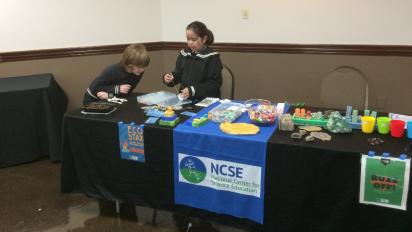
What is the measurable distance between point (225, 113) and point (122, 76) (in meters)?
0.92

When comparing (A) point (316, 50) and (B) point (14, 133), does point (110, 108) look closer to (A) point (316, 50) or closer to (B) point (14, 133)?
(B) point (14, 133)

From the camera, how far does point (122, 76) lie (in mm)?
2545

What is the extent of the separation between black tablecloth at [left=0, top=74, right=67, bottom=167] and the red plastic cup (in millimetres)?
2513

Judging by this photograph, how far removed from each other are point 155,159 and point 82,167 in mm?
570

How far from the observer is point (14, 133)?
2.98 m

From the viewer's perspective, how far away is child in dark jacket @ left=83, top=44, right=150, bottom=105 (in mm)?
2418

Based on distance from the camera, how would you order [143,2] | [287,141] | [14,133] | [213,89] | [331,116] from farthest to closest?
1. [143,2]
2. [14,133]
3. [213,89]
4. [331,116]
5. [287,141]

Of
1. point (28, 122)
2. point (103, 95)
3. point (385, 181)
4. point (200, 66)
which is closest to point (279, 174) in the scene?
point (385, 181)

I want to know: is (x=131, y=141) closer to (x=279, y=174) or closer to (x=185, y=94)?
(x=185, y=94)

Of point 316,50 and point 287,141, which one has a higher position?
point 316,50

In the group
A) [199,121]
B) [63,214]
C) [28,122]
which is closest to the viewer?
[199,121]

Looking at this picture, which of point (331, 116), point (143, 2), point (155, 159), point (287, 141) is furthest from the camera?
point (143, 2)

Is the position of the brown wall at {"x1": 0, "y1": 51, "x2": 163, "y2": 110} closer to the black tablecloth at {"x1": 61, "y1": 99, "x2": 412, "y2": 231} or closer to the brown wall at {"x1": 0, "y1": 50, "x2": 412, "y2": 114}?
the brown wall at {"x1": 0, "y1": 50, "x2": 412, "y2": 114}

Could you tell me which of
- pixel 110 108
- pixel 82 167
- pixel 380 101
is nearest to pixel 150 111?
pixel 110 108
